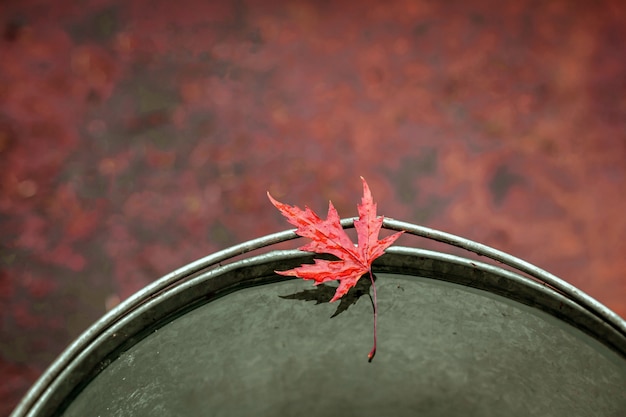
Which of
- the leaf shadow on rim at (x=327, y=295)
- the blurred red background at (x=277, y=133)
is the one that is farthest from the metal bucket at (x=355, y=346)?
the blurred red background at (x=277, y=133)

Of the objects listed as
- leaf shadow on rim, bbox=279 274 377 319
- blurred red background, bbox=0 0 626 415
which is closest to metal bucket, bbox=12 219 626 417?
leaf shadow on rim, bbox=279 274 377 319

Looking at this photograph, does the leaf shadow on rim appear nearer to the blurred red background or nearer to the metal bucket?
the metal bucket

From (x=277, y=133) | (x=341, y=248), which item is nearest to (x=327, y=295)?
(x=341, y=248)

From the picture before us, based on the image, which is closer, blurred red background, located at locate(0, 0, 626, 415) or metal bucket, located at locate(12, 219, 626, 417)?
metal bucket, located at locate(12, 219, 626, 417)

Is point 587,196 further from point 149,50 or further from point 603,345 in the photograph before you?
point 149,50

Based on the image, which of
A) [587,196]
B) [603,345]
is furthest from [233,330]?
[587,196]

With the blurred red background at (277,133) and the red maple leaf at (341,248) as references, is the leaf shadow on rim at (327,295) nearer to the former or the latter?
the red maple leaf at (341,248)

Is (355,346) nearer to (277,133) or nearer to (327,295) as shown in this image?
(327,295)
